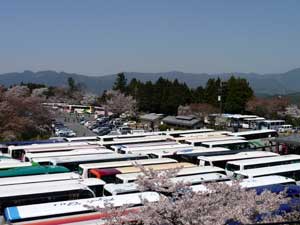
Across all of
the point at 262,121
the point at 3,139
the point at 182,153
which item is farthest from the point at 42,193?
the point at 262,121

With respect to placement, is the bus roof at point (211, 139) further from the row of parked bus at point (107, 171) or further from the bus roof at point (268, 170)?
the bus roof at point (268, 170)

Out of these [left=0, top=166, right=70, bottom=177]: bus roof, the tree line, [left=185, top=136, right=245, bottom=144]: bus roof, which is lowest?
[left=0, top=166, right=70, bottom=177]: bus roof

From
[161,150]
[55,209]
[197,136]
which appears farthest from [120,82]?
[55,209]

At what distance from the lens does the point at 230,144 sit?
1156 inches

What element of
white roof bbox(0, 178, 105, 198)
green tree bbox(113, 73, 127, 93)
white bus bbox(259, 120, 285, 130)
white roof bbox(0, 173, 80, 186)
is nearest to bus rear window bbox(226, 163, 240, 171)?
white roof bbox(0, 178, 105, 198)

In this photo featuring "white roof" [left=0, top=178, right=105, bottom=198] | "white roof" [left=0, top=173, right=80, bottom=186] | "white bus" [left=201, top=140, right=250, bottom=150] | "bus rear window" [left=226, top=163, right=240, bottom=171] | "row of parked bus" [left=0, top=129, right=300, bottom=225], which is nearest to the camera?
"row of parked bus" [left=0, top=129, right=300, bottom=225]

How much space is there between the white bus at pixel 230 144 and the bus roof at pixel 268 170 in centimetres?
733

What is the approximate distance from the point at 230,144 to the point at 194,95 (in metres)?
29.7

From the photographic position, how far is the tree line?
2194 inches

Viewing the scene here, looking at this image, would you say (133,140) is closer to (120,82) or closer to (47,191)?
(47,191)

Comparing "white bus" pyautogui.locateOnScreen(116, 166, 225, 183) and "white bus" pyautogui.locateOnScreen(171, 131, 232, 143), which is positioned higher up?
"white bus" pyautogui.locateOnScreen(171, 131, 232, 143)

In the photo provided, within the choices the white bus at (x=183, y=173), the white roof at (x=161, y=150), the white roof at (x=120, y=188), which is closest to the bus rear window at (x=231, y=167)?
the white bus at (x=183, y=173)

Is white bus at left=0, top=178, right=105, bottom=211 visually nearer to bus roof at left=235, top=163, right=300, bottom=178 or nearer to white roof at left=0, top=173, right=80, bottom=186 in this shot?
white roof at left=0, top=173, right=80, bottom=186

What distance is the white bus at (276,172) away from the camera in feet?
64.0
